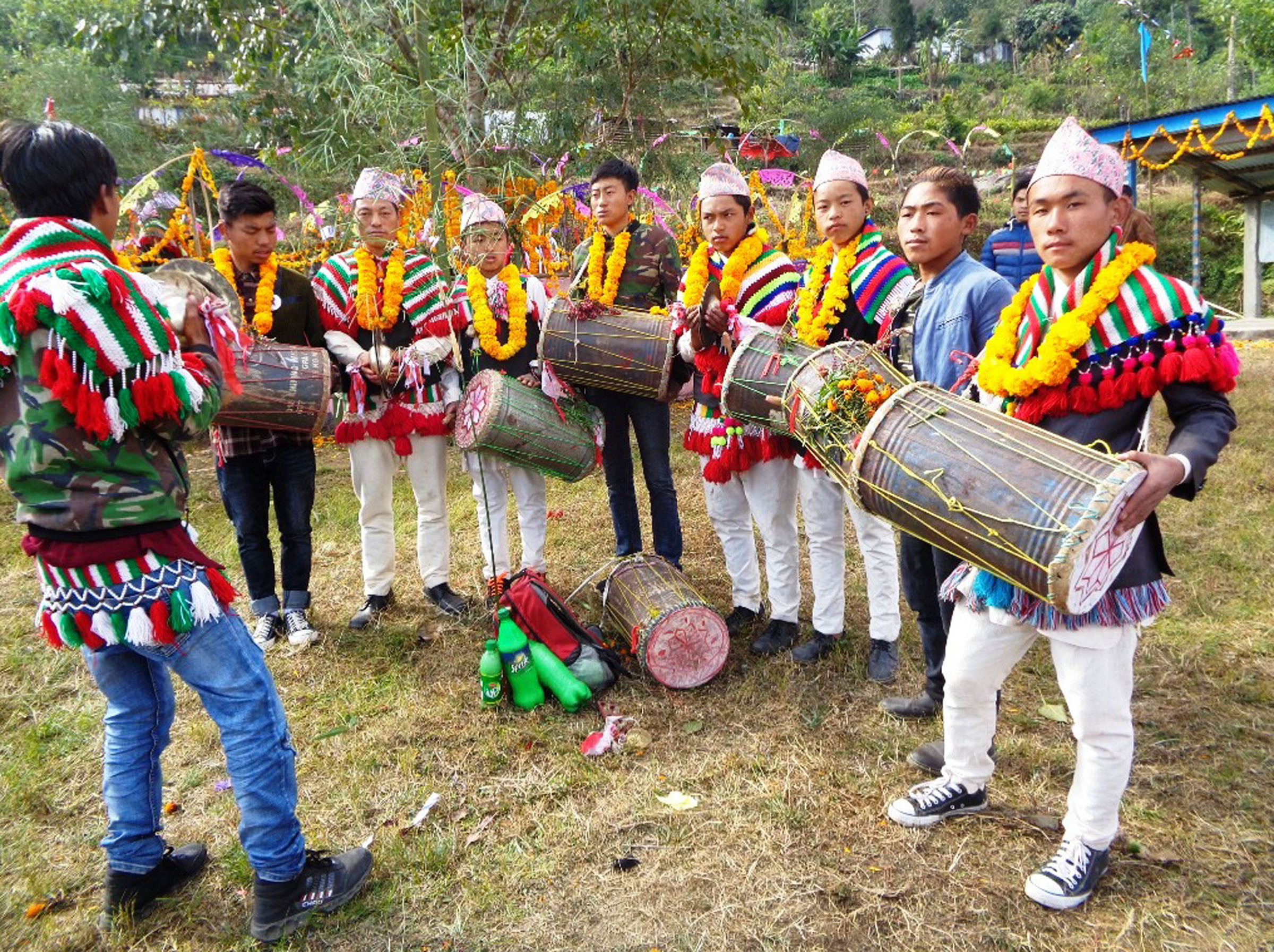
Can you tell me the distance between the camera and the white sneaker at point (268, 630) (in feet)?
14.0

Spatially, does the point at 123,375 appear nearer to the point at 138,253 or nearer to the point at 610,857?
the point at 610,857

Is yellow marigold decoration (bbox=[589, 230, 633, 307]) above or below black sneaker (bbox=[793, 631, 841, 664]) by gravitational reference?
above

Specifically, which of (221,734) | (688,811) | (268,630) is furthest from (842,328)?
(268,630)

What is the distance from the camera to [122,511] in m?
2.14

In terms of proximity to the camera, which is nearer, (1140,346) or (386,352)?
(1140,346)

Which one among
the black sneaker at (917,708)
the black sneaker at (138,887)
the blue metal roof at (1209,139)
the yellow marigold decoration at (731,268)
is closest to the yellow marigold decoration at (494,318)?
the yellow marigold decoration at (731,268)

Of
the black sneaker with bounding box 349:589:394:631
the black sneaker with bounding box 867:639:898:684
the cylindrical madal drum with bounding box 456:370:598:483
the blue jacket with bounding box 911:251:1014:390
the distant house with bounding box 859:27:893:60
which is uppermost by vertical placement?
the distant house with bounding box 859:27:893:60

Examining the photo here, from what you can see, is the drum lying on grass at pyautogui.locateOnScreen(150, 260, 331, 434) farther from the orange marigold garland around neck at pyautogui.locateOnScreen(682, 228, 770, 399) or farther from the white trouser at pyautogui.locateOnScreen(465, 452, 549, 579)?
the orange marigold garland around neck at pyautogui.locateOnScreen(682, 228, 770, 399)

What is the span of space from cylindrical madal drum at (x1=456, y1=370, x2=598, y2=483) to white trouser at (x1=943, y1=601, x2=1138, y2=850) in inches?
84.6

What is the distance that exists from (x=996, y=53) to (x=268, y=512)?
182 ft

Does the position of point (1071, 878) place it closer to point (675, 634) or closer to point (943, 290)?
point (675, 634)

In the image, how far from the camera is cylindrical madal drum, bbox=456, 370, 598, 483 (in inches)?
158

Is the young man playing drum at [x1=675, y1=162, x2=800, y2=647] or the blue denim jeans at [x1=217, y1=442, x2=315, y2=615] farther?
the blue denim jeans at [x1=217, y1=442, x2=315, y2=615]

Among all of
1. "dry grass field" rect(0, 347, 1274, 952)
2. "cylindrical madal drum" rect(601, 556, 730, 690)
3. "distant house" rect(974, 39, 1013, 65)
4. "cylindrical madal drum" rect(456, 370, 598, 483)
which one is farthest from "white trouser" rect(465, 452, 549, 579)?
"distant house" rect(974, 39, 1013, 65)
